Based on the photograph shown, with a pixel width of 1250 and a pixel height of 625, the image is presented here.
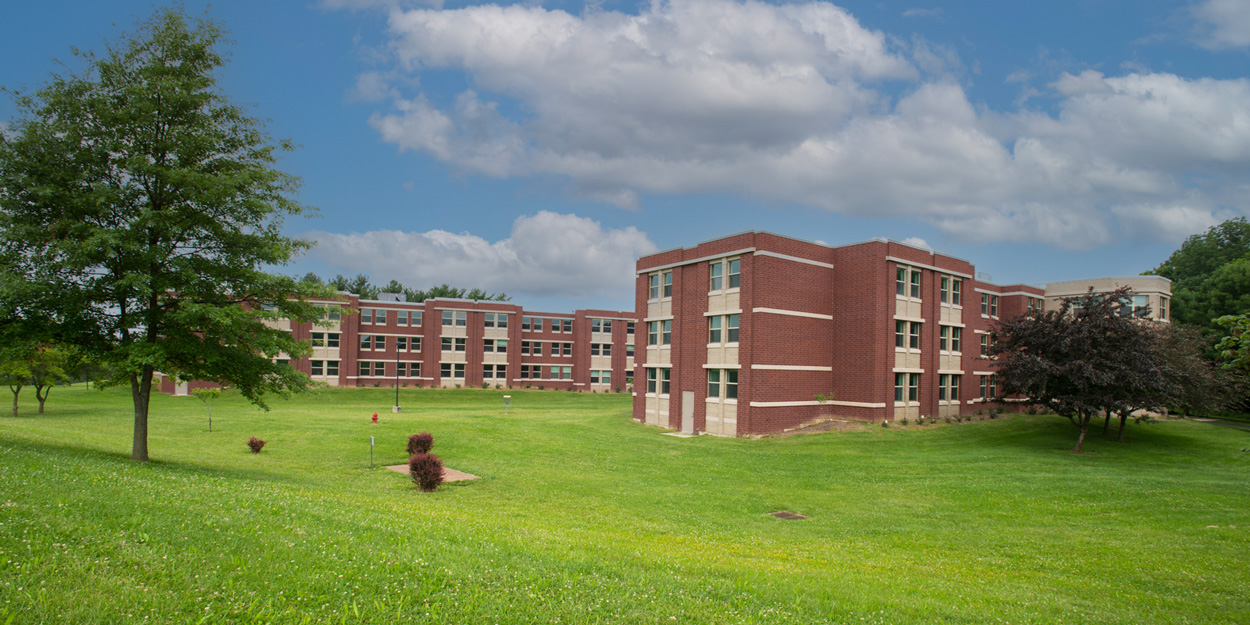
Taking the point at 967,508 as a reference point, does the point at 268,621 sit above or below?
above

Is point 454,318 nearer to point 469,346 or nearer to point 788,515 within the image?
point 469,346

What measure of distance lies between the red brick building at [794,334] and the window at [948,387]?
0.12 m

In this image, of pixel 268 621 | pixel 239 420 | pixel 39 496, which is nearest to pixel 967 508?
pixel 268 621

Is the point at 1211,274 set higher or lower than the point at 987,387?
higher

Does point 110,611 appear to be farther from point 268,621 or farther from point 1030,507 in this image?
point 1030,507

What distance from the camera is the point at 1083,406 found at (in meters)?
29.0

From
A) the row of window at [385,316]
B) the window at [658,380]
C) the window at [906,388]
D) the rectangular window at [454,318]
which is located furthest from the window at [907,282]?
the row of window at [385,316]

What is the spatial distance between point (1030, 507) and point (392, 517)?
1662 centimetres

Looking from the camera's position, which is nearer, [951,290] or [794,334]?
[794,334]

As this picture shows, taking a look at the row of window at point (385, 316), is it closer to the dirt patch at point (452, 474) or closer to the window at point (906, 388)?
the dirt patch at point (452, 474)

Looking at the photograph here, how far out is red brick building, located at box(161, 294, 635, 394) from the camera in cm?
6969

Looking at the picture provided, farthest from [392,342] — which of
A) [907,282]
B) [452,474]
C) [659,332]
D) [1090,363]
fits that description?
[1090,363]

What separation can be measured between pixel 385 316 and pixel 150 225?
5874 cm

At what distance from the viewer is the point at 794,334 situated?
3428cm
